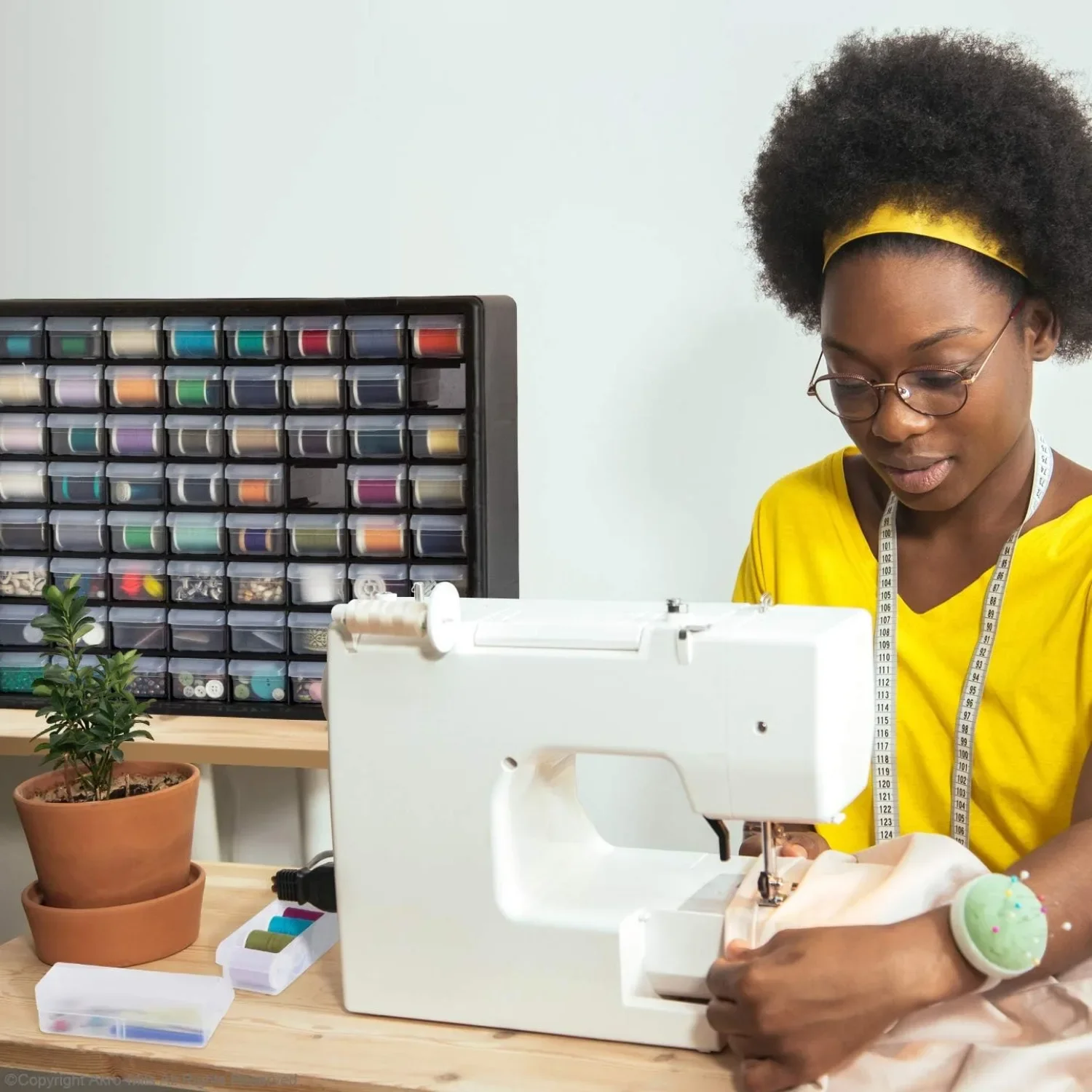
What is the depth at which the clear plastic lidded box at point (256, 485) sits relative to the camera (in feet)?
5.57

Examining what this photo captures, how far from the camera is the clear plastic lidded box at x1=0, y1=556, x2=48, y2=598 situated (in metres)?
1.76

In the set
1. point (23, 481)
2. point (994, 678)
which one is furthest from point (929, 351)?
point (23, 481)

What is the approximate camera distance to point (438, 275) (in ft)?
6.35

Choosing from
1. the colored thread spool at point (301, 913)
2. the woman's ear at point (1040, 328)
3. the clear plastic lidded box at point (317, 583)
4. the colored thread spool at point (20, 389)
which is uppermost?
the woman's ear at point (1040, 328)

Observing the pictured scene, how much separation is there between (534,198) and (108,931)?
119 centimetres

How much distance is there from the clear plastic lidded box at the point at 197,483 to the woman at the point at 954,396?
76 cm

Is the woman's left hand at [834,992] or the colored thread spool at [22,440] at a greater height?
the colored thread spool at [22,440]

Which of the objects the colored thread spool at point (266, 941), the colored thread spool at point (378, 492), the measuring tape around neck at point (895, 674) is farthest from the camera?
the colored thread spool at point (378, 492)

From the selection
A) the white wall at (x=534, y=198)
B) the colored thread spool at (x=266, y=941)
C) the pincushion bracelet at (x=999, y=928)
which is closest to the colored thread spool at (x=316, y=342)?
the white wall at (x=534, y=198)

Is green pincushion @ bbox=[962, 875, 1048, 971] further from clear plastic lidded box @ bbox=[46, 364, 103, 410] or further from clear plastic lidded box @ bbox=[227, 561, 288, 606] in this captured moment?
clear plastic lidded box @ bbox=[46, 364, 103, 410]

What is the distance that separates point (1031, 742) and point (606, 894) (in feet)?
1.62

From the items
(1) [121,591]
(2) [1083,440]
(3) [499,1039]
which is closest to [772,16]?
(2) [1083,440]

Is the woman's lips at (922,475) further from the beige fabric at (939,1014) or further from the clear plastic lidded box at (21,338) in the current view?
the clear plastic lidded box at (21,338)

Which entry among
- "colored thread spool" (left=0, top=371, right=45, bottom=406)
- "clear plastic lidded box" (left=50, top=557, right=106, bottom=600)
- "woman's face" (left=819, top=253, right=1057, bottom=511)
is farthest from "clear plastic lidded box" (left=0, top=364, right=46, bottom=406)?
"woman's face" (left=819, top=253, right=1057, bottom=511)
